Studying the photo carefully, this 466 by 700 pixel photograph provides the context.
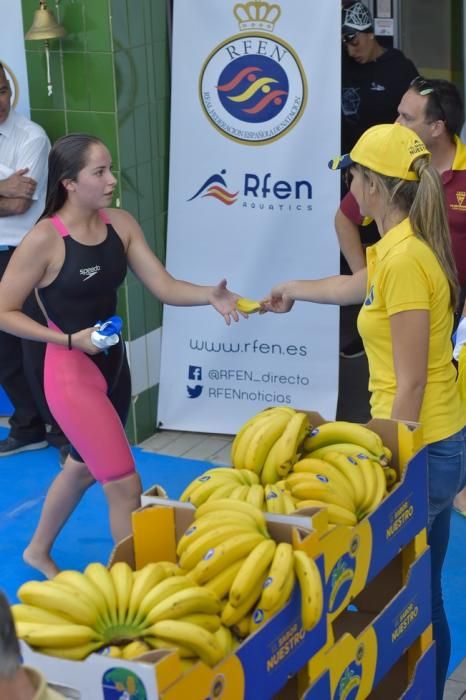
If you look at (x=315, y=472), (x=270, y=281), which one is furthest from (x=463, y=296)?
(x=315, y=472)

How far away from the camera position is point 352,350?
324 inches

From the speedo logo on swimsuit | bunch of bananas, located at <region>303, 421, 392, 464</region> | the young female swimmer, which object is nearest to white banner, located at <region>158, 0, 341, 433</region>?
the young female swimmer

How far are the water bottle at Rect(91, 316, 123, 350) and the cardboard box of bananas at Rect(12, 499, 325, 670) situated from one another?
67.6 inches

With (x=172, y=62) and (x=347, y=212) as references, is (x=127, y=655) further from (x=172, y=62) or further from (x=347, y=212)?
(x=172, y=62)

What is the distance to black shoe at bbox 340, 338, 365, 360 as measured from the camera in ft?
27.0

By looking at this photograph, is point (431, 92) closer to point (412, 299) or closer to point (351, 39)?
point (351, 39)

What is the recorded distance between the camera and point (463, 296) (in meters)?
5.78

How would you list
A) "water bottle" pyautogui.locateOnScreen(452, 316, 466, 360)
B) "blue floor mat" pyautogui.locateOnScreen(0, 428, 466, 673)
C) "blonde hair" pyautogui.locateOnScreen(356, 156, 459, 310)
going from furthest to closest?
"blue floor mat" pyautogui.locateOnScreen(0, 428, 466, 673), "water bottle" pyautogui.locateOnScreen(452, 316, 466, 360), "blonde hair" pyautogui.locateOnScreen(356, 156, 459, 310)

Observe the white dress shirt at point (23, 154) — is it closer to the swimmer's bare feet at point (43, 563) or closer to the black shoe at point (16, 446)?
the black shoe at point (16, 446)

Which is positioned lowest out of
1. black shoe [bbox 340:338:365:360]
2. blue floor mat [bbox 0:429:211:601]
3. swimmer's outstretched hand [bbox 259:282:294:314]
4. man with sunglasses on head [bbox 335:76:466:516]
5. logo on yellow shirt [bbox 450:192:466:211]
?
blue floor mat [bbox 0:429:211:601]

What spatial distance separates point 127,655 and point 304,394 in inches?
166

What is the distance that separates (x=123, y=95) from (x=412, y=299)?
329 centimetres

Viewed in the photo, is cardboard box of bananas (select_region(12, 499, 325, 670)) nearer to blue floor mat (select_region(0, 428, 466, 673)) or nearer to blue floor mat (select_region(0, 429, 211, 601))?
blue floor mat (select_region(0, 428, 466, 673))

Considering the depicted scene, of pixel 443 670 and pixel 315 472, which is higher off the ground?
pixel 315 472
